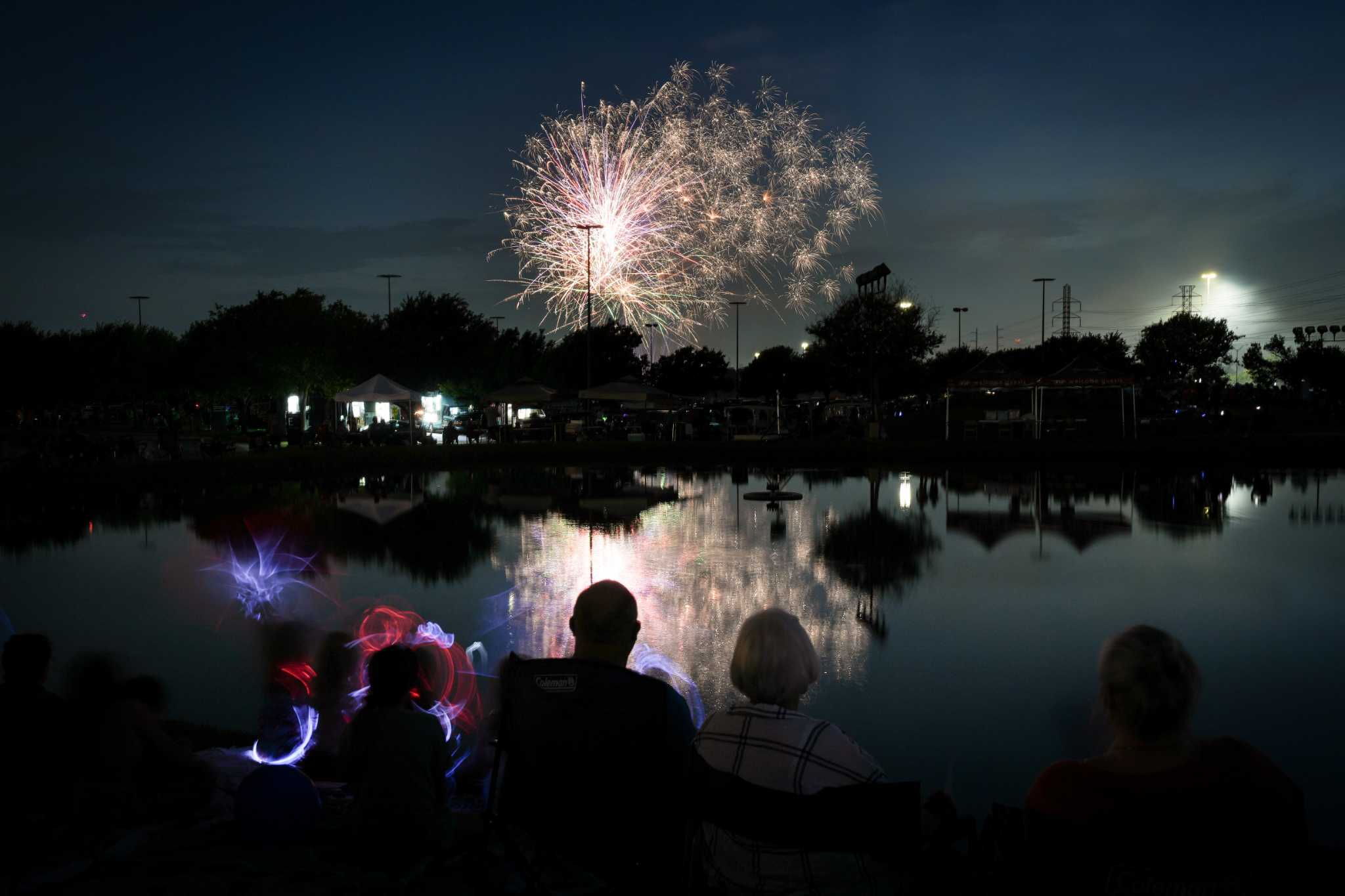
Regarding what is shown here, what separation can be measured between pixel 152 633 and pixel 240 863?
6917 millimetres

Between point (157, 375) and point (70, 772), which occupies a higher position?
point (157, 375)

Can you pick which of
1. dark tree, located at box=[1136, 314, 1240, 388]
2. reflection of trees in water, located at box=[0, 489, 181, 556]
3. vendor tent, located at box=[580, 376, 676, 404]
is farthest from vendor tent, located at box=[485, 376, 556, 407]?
dark tree, located at box=[1136, 314, 1240, 388]

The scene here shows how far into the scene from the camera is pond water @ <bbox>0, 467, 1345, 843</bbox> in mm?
7168

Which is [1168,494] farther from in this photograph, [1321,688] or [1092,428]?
[1092,428]

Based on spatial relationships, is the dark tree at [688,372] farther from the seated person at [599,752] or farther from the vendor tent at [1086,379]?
the seated person at [599,752]

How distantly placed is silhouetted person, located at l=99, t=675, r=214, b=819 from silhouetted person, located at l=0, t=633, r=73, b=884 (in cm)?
17

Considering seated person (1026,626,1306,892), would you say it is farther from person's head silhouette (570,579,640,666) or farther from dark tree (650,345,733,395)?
dark tree (650,345,733,395)

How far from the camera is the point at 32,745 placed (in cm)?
410

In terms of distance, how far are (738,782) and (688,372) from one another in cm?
10470

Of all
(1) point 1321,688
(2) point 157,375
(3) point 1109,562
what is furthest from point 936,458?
(2) point 157,375

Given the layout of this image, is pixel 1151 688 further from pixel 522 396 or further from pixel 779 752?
pixel 522 396

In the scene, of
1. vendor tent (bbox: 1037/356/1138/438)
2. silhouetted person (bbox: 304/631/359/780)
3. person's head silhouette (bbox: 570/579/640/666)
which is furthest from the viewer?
vendor tent (bbox: 1037/356/1138/438)

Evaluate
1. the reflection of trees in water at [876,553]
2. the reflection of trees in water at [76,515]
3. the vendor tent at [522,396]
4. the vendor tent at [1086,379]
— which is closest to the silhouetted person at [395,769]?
the reflection of trees in water at [876,553]

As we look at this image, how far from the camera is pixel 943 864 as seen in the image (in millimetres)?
3186
